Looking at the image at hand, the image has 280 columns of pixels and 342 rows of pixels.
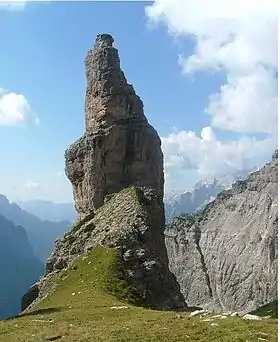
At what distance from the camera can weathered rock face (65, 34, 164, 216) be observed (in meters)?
107

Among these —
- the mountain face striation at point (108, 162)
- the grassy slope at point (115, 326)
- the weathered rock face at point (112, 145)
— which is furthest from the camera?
the weathered rock face at point (112, 145)

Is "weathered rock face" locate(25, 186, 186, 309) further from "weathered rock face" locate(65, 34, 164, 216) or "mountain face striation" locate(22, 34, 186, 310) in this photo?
"weathered rock face" locate(65, 34, 164, 216)

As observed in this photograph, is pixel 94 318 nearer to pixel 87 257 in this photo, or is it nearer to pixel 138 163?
pixel 87 257

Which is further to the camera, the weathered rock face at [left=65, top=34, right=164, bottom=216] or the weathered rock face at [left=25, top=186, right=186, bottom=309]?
the weathered rock face at [left=65, top=34, right=164, bottom=216]

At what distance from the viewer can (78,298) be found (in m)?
59.1

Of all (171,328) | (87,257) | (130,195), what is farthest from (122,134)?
(171,328)

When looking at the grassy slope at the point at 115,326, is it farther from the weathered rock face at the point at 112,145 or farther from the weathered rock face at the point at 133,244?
the weathered rock face at the point at 112,145

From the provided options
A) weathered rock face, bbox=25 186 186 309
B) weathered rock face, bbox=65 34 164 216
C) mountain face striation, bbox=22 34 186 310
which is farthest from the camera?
weathered rock face, bbox=65 34 164 216

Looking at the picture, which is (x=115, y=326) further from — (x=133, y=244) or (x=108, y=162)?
(x=108, y=162)

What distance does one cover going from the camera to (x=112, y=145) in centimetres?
10706

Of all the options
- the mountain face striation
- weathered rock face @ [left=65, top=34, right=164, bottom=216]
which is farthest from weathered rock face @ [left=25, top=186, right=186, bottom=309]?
weathered rock face @ [left=65, top=34, right=164, bottom=216]

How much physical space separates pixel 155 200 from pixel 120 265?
17371 millimetres

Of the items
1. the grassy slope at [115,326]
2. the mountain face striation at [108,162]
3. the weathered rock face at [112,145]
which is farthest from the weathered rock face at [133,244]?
the weathered rock face at [112,145]

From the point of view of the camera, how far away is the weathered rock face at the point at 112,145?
10744 cm
